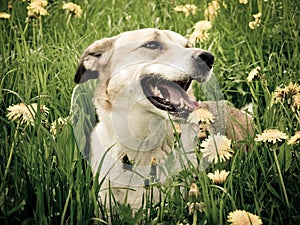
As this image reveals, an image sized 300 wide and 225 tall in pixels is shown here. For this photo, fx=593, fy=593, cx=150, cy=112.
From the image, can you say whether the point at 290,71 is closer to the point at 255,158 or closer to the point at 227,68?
the point at 227,68

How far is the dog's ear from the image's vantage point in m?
3.27

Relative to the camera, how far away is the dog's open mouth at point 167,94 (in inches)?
119

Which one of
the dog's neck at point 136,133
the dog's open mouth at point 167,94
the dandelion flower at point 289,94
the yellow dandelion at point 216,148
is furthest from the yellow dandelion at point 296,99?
the dog's neck at point 136,133

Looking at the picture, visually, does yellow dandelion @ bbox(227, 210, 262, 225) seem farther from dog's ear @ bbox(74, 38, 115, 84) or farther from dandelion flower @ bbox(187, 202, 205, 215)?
dog's ear @ bbox(74, 38, 115, 84)

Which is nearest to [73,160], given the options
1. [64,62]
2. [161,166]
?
[161,166]

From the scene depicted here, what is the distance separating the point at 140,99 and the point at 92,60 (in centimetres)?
40

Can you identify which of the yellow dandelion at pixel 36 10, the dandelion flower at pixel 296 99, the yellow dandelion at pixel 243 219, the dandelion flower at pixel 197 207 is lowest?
the yellow dandelion at pixel 243 219

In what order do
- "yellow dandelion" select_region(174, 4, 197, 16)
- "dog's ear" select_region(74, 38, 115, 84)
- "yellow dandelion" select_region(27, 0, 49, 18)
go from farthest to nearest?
1. "yellow dandelion" select_region(174, 4, 197, 16)
2. "yellow dandelion" select_region(27, 0, 49, 18)
3. "dog's ear" select_region(74, 38, 115, 84)

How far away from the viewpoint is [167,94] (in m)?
3.06

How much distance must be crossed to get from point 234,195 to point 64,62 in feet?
5.97

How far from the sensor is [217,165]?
2.60m

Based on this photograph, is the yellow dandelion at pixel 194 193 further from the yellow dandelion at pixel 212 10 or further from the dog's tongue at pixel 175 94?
the yellow dandelion at pixel 212 10

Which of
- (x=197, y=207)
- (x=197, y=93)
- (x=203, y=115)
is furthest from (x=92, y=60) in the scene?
(x=197, y=207)

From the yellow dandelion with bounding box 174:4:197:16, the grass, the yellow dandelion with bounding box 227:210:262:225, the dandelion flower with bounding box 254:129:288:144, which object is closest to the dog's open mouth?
the grass
